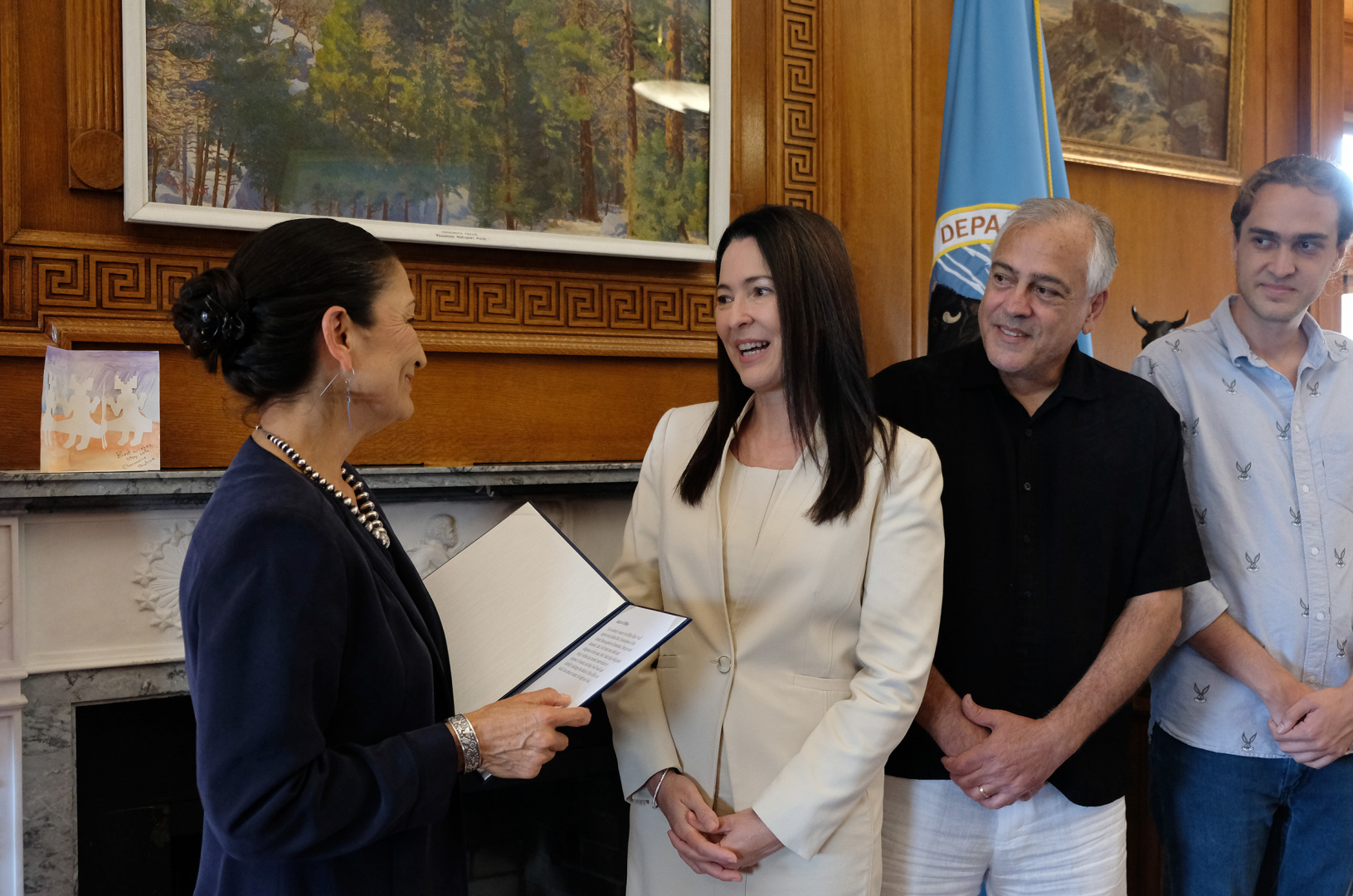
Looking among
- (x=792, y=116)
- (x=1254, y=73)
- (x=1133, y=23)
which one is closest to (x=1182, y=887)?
(x=792, y=116)

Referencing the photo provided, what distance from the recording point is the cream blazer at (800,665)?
134 centimetres

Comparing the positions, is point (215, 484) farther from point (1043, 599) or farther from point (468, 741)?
point (1043, 599)

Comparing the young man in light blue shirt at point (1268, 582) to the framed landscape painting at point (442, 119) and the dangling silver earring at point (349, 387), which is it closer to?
the framed landscape painting at point (442, 119)

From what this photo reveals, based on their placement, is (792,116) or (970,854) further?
(792,116)

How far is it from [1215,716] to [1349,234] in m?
0.94

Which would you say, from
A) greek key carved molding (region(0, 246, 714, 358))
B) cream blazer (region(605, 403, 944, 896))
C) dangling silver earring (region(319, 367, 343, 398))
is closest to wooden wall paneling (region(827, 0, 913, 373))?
greek key carved molding (region(0, 246, 714, 358))

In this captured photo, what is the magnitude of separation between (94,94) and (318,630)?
1578 mm

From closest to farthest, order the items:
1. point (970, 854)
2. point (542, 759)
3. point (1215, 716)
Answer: point (542, 759) → point (970, 854) → point (1215, 716)

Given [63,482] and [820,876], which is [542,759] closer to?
[820,876]

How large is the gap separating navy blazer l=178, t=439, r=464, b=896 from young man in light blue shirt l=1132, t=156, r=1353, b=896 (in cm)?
136

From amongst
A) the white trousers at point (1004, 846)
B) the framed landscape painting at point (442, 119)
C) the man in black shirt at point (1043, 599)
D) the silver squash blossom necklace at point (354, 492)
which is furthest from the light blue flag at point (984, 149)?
the silver squash blossom necklace at point (354, 492)

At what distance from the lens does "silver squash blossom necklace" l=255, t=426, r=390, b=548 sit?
109 cm

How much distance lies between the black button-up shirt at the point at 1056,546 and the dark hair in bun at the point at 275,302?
3.23ft

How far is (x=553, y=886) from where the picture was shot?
2490 millimetres
